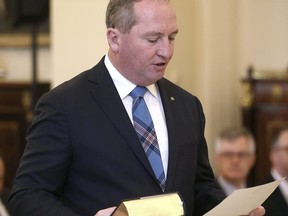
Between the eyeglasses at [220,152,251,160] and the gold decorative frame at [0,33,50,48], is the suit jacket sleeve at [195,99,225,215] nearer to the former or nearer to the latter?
the eyeglasses at [220,152,251,160]

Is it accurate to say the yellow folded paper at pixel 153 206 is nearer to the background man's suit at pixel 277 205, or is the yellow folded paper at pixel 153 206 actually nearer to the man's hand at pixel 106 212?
the man's hand at pixel 106 212

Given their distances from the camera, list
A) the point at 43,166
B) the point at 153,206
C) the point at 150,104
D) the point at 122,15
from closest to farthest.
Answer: the point at 153,206
the point at 43,166
the point at 122,15
the point at 150,104

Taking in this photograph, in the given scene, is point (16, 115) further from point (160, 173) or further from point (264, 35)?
point (160, 173)

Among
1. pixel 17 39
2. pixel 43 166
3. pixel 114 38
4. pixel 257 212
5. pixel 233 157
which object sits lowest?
pixel 233 157

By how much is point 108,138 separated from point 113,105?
0.12m

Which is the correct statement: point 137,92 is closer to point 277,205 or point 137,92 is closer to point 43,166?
point 43,166

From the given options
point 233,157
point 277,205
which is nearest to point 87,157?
point 277,205

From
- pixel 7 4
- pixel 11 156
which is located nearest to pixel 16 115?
pixel 11 156

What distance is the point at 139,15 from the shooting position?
250 cm

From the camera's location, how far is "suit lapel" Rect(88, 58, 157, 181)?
8.22 ft

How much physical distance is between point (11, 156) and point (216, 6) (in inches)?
98.1

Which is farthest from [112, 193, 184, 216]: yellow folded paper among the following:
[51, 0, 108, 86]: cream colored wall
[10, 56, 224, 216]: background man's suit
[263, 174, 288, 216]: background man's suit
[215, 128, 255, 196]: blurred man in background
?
[215, 128, 255, 196]: blurred man in background

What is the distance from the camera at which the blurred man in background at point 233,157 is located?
5.32 m

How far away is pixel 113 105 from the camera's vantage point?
255 centimetres
